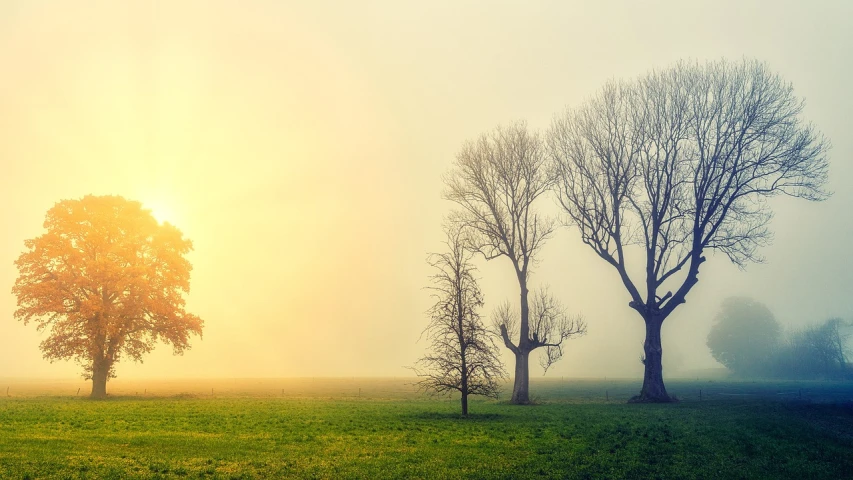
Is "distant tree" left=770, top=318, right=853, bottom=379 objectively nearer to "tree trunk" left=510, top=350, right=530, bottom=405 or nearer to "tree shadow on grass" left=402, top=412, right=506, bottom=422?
"tree trunk" left=510, top=350, right=530, bottom=405

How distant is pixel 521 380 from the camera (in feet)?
148

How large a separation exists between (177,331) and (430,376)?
31068 millimetres

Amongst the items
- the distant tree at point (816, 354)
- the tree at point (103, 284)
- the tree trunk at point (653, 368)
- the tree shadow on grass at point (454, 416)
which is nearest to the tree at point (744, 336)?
the distant tree at point (816, 354)

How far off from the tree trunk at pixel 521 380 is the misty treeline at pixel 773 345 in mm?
106375

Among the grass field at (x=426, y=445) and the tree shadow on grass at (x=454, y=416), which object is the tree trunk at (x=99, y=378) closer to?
the grass field at (x=426, y=445)

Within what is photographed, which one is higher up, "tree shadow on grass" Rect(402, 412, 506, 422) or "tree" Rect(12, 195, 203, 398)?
"tree" Rect(12, 195, 203, 398)

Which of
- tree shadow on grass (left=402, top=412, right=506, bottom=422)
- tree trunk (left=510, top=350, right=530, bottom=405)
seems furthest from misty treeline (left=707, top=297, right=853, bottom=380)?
tree shadow on grass (left=402, top=412, right=506, bottom=422)

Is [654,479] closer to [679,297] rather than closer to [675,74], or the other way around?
[679,297]

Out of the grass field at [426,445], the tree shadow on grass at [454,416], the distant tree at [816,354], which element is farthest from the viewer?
the distant tree at [816,354]

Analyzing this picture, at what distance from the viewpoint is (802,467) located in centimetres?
1838

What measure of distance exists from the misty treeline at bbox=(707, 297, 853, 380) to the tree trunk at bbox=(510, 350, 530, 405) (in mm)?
106375

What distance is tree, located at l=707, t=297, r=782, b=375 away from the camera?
132m

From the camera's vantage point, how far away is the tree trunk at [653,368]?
141 ft

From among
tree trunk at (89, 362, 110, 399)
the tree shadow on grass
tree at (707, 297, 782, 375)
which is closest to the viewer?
the tree shadow on grass
